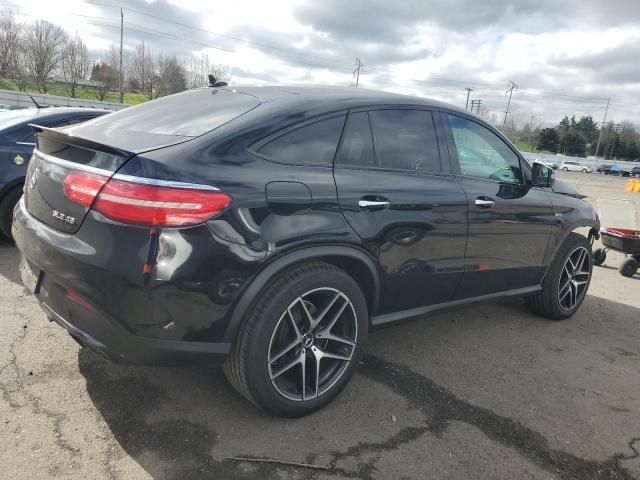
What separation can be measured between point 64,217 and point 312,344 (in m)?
1.40

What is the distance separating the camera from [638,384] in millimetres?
3594

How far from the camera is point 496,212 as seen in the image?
3.64 meters

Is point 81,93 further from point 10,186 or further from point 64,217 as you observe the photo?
point 64,217

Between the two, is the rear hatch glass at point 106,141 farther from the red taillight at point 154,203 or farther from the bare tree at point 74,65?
the bare tree at point 74,65

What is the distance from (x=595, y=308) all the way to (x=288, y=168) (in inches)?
166

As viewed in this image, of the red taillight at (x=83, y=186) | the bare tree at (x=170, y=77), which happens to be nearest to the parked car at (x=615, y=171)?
the bare tree at (x=170, y=77)

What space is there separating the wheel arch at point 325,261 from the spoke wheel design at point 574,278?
243 centimetres

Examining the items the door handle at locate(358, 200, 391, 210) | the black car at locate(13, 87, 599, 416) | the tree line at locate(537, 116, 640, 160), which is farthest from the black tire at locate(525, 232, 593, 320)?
the tree line at locate(537, 116, 640, 160)

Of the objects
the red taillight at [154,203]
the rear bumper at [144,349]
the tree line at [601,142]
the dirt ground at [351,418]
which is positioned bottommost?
the dirt ground at [351,418]

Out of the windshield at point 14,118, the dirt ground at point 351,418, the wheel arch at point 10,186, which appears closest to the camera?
the dirt ground at point 351,418

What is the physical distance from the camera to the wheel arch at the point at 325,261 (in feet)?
7.84

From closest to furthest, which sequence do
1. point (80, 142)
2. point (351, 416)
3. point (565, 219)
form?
point (80, 142) → point (351, 416) → point (565, 219)

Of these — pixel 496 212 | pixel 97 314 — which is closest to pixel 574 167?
pixel 496 212

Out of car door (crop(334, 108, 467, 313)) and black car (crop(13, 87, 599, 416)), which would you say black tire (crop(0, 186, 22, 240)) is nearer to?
black car (crop(13, 87, 599, 416))
